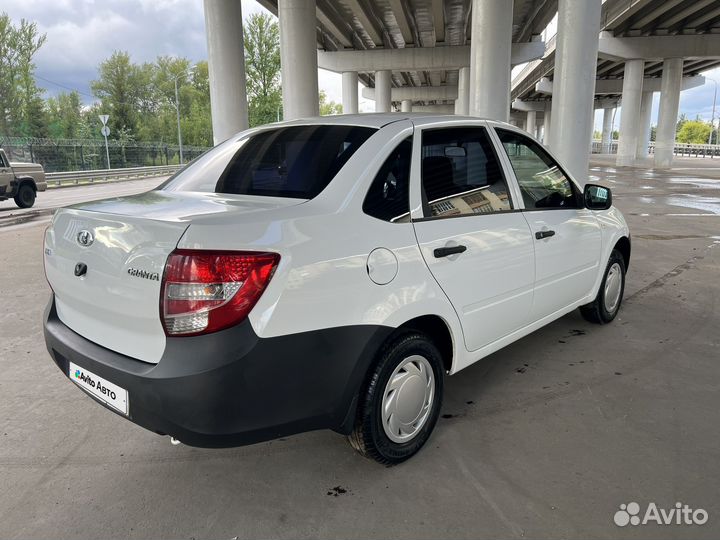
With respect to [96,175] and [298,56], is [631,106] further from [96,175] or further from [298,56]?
[96,175]

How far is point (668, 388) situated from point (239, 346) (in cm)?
302

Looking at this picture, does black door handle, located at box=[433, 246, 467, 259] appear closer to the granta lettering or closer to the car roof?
the car roof

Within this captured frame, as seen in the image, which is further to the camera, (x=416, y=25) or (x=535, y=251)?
(x=416, y=25)

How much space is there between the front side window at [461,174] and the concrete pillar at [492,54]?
13.3 metres

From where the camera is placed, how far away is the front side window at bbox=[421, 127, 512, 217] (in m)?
2.90

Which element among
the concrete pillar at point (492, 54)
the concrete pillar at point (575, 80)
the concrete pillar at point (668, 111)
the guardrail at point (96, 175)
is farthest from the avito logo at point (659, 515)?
the concrete pillar at point (668, 111)

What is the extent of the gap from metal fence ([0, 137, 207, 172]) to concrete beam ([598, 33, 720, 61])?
34682 mm

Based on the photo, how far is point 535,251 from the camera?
3488 mm

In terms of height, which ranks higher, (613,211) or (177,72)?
(177,72)

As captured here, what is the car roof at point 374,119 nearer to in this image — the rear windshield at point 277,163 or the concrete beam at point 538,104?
the rear windshield at point 277,163

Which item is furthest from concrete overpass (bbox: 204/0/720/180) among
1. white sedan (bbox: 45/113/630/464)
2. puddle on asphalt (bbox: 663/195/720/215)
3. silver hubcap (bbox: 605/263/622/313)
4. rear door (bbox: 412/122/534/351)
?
white sedan (bbox: 45/113/630/464)

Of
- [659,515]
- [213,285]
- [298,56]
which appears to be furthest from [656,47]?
[213,285]

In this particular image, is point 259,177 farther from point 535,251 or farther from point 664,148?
point 664,148

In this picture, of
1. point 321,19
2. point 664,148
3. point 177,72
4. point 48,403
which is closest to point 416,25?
point 321,19
